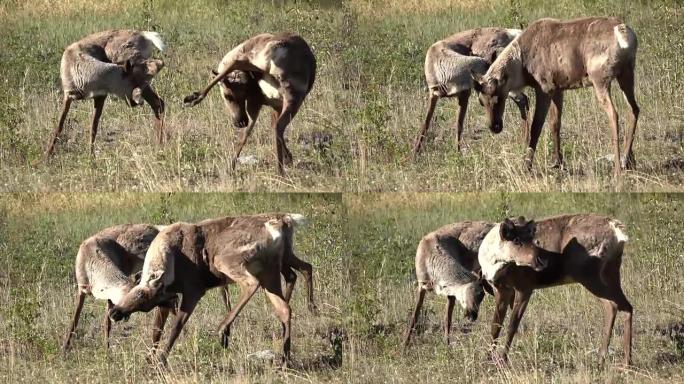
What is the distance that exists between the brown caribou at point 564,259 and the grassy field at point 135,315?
185 cm

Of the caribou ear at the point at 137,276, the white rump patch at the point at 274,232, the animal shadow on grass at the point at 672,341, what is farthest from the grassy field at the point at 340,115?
the animal shadow on grass at the point at 672,341

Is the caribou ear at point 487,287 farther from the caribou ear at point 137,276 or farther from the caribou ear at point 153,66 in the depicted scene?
the caribou ear at point 153,66

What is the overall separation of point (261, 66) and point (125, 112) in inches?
114

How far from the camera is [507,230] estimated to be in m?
12.9

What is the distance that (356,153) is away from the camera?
50.7ft

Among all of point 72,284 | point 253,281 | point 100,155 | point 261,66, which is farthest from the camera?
point 72,284

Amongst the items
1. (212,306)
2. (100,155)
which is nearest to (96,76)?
(100,155)

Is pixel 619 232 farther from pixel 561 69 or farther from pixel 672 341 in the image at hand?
pixel 561 69

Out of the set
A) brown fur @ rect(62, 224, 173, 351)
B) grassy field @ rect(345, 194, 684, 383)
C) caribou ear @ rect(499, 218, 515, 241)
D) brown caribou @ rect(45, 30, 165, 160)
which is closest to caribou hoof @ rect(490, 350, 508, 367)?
grassy field @ rect(345, 194, 684, 383)

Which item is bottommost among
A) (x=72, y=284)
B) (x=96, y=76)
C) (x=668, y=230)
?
(x=72, y=284)

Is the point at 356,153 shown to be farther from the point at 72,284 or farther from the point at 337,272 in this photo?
the point at 72,284

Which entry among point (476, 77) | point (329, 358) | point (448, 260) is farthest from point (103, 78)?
point (448, 260)

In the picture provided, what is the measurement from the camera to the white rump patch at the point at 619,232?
42.1 feet

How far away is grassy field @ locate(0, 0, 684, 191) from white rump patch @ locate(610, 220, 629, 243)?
969 mm
